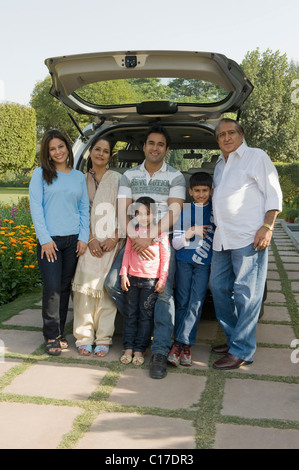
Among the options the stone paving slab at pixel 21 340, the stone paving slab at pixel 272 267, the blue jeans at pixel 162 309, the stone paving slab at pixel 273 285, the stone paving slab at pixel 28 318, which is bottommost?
the stone paving slab at pixel 21 340

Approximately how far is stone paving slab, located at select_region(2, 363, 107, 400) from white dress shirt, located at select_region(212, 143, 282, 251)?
121cm

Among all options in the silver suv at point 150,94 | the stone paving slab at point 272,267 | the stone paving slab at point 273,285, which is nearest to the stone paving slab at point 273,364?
the silver suv at point 150,94

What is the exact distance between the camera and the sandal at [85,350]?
330cm

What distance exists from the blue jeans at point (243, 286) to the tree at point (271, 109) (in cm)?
3011

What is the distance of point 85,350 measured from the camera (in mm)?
3307

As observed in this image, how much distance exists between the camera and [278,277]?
228 inches

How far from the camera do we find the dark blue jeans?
3.22 m

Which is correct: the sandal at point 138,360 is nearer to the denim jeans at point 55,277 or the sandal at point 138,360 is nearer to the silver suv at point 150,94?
the denim jeans at point 55,277

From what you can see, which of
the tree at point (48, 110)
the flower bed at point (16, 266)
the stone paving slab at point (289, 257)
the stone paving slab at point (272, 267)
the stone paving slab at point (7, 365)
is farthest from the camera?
the tree at point (48, 110)

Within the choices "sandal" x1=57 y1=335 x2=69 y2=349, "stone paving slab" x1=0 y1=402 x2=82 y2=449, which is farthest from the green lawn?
"stone paving slab" x1=0 y1=402 x2=82 y2=449

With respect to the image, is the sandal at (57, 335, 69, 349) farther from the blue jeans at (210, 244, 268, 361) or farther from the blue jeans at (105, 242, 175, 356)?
the blue jeans at (210, 244, 268, 361)

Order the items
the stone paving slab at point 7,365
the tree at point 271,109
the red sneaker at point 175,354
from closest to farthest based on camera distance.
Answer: the stone paving slab at point 7,365, the red sneaker at point 175,354, the tree at point 271,109
